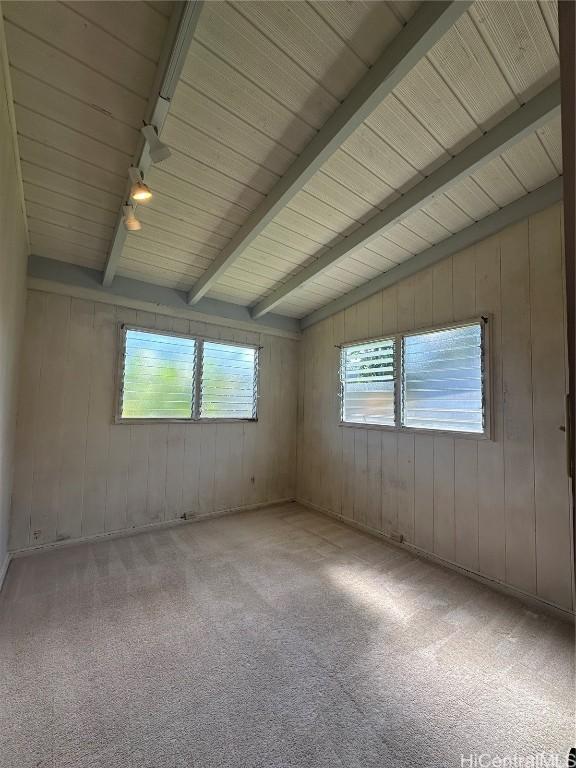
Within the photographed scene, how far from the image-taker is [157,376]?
11.4 feet

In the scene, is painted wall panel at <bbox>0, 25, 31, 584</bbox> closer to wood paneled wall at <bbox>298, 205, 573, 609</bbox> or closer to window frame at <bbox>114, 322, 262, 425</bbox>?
window frame at <bbox>114, 322, 262, 425</bbox>

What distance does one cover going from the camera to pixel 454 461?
9.13ft

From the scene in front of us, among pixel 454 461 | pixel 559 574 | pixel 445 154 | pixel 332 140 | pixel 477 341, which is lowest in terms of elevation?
pixel 559 574

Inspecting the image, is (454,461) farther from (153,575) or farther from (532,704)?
(153,575)

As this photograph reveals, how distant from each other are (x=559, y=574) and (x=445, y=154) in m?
2.77

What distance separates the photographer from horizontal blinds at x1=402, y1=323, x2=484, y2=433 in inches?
106

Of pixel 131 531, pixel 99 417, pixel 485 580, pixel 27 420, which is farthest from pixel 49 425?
pixel 485 580

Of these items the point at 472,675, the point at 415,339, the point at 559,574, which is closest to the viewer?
the point at 472,675

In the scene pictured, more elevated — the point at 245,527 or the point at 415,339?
the point at 415,339

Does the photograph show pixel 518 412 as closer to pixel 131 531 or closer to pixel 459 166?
pixel 459 166

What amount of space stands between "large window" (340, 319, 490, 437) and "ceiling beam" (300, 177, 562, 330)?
555 millimetres

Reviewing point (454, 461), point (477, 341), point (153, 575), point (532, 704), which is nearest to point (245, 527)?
point (153, 575)

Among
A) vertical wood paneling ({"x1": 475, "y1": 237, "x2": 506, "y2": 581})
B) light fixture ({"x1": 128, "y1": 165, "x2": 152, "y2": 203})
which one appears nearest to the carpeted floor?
vertical wood paneling ({"x1": 475, "y1": 237, "x2": 506, "y2": 581})

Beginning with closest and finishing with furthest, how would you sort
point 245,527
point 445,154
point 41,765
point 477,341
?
point 41,765 < point 445,154 < point 477,341 < point 245,527
